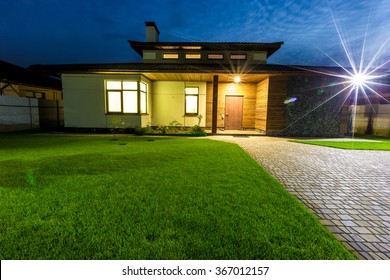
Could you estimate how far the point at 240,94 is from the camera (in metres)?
13.0

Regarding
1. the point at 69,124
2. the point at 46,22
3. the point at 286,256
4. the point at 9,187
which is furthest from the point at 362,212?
the point at 46,22

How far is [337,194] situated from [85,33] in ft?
367

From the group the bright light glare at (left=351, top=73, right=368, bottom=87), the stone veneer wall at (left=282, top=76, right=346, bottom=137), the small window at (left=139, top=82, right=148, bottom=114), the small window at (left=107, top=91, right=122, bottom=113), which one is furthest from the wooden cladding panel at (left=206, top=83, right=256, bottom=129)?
the small window at (left=107, top=91, right=122, bottom=113)

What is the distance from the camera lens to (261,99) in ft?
38.8

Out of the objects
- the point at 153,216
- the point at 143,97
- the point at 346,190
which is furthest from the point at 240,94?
the point at 153,216

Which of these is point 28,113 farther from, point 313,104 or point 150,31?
point 313,104

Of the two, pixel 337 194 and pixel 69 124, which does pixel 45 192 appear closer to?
pixel 337 194

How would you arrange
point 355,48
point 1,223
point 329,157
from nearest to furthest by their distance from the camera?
Answer: point 1,223, point 329,157, point 355,48

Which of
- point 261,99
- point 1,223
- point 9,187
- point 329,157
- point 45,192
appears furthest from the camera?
point 261,99

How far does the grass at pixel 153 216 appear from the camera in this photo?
5.81 feet

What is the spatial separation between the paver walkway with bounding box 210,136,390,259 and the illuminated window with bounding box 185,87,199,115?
24.1ft

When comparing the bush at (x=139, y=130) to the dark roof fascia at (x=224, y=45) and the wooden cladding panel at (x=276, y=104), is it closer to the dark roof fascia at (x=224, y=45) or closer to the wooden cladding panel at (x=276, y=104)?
the wooden cladding panel at (x=276, y=104)

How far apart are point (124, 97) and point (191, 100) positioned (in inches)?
170

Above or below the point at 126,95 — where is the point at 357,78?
above
